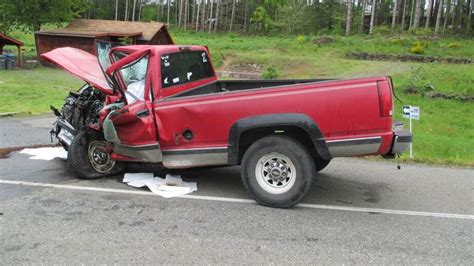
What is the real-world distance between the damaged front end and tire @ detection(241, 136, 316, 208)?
2746mm

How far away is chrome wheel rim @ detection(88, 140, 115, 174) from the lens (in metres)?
6.75

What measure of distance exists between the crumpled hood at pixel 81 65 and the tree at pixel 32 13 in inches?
1474

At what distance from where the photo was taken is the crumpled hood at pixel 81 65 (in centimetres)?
670

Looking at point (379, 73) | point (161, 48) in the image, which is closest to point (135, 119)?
point (161, 48)

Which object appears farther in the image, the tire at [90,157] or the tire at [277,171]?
the tire at [90,157]

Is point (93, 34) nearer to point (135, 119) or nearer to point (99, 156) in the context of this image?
point (99, 156)

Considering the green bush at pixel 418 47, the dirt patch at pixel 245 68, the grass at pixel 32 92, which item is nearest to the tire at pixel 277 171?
the grass at pixel 32 92

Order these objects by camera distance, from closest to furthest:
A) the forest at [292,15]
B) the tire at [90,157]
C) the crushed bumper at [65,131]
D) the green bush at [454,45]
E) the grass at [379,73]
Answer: the tire at [90,157] < the crushed bumper at [65,131] < the grass at [379,73] < the green bush at [454,45] < the forest at [292,15]

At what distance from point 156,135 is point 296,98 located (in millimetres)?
1734

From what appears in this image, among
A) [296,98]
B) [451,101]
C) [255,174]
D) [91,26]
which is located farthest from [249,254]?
[91,26]

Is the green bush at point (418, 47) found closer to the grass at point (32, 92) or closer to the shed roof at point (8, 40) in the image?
the grass at point (32, 92)

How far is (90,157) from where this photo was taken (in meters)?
6.74

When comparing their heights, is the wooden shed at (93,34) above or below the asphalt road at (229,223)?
above

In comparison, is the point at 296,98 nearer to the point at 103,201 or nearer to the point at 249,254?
the point at 249,254
